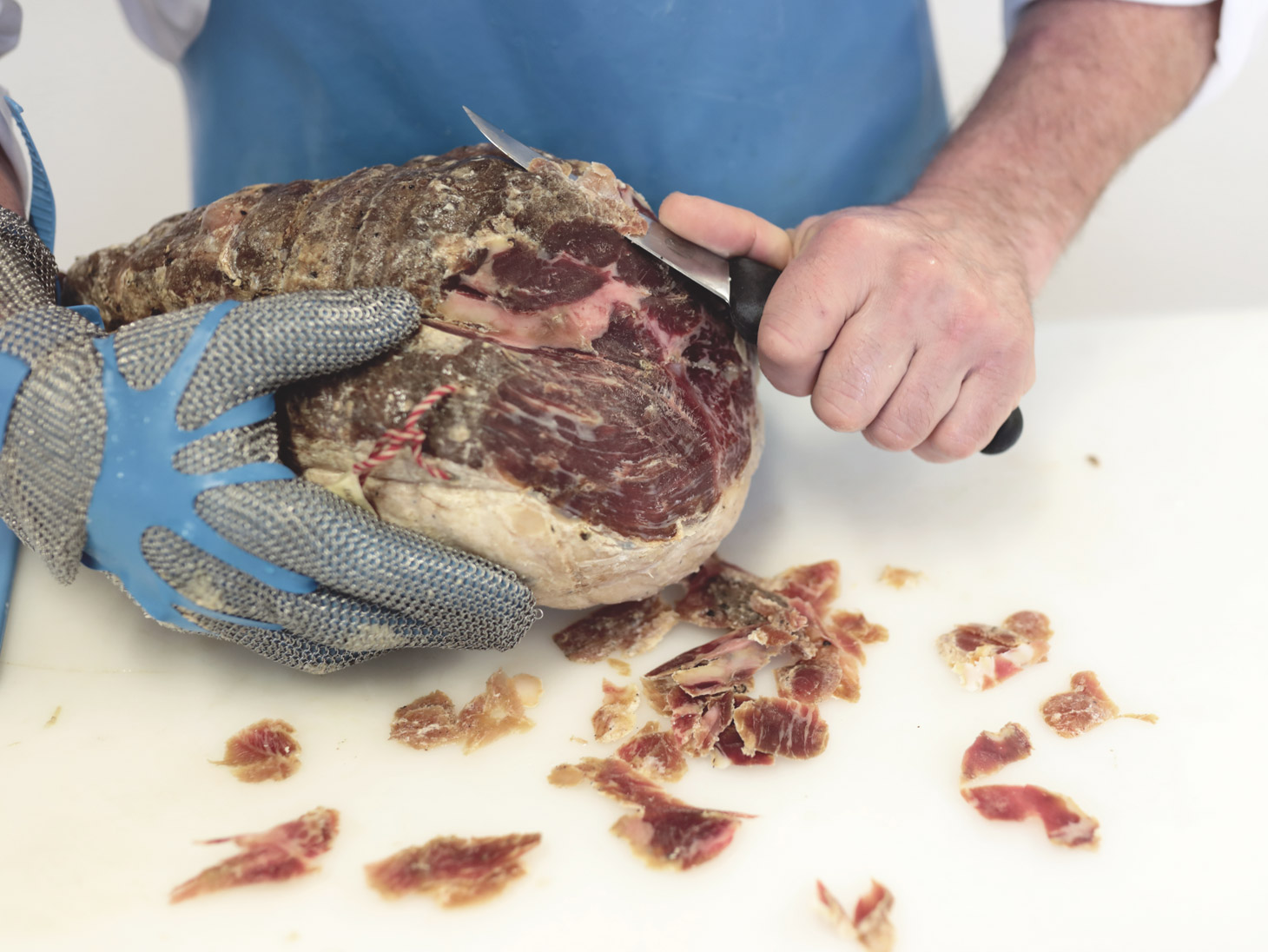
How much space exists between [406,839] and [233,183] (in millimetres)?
1824

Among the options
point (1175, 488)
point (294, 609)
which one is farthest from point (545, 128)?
point (1175, 488)

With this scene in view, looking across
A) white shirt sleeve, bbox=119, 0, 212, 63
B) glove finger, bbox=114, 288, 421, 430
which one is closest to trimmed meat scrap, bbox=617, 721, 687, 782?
glove finger, bbox=114, 288, 421, 430

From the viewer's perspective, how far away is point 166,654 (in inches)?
73.2

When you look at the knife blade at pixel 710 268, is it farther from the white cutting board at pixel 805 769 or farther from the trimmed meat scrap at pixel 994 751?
the trimmed meat scrap at pixel 994 751

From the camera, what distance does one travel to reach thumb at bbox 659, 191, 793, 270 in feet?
5.70

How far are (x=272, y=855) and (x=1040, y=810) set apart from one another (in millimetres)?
1236

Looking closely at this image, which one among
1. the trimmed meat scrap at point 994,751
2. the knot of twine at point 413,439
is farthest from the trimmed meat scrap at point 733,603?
the knot of twine at point 413,439

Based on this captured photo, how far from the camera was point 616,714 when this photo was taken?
68.2 inches

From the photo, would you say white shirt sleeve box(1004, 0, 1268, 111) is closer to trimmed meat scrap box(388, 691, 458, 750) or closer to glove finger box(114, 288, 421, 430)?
glove finger box(114, 288, 421, 430)

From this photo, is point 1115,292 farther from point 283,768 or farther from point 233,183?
point 283,768

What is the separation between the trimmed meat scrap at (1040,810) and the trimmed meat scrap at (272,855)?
105 centimetres

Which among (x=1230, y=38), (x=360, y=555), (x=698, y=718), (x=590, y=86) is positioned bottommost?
(x=698, y=718)

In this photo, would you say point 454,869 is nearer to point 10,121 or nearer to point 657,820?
point 657,820

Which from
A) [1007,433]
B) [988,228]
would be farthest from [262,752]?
[988,228]
